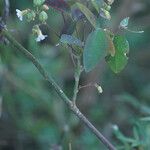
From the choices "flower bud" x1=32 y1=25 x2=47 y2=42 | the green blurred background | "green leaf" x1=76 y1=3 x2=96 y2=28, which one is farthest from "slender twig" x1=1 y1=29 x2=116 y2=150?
the green blurred background

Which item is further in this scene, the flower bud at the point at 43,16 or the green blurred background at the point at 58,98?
the green blurred background at the point at 58,98

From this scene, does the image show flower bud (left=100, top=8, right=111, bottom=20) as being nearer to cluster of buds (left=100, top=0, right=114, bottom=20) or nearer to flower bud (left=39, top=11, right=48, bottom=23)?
cluster of buds (left=100, top=0, right=114, bottom=20)

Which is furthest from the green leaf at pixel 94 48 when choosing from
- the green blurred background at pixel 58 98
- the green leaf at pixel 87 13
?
the green blurred background at pixel 58 98

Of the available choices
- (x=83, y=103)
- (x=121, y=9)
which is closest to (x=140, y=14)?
(x=121, y=9)

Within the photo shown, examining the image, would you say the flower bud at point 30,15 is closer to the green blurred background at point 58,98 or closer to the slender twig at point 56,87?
the slender twig at point 56,87

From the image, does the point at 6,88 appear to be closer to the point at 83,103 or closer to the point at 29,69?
the point at 29,69
